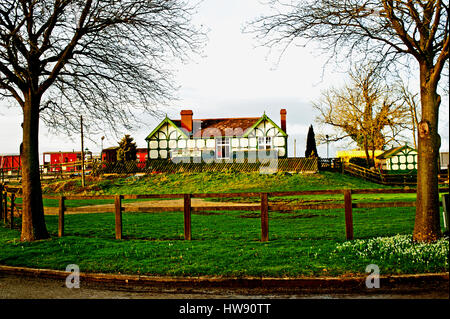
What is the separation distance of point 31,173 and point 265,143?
129ft

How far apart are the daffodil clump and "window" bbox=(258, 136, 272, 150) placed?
40.3 metres

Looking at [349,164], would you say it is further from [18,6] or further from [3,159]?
[3,159]

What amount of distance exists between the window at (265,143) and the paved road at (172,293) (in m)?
42.6

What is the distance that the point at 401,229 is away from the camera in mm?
11352

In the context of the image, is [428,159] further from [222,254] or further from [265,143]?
[265,143]

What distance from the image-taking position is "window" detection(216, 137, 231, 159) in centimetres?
5047

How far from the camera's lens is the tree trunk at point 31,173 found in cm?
1109

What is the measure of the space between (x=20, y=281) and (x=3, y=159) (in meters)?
67.1

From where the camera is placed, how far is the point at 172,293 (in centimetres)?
637

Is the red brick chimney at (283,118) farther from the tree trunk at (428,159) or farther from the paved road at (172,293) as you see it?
the paved road at (172,293)

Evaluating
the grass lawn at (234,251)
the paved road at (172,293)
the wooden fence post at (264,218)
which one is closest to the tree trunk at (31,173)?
the grass lawn at (234,251)

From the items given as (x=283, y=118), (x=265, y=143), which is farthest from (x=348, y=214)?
(x=283, y=118)

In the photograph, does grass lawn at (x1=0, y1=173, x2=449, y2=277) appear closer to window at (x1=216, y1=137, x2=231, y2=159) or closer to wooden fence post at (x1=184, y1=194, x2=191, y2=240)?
wooden fence post at (x1=184, y1=194, x2=191, y2=240)

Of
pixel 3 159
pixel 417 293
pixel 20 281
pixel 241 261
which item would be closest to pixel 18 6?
pixel 20 281
